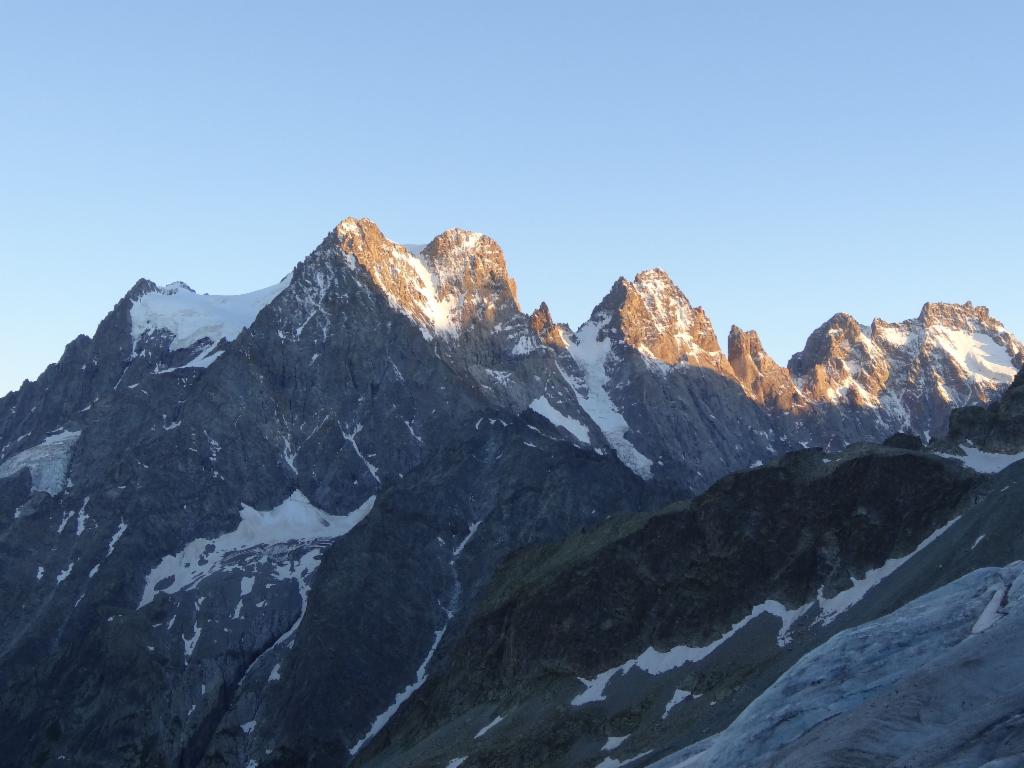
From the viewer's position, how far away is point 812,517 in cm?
14450

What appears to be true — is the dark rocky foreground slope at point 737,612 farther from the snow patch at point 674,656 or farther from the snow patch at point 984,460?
the snow patch at point 984,460

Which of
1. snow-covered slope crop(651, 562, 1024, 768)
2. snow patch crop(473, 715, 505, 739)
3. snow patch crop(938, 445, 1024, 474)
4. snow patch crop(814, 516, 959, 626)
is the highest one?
snow patch crop(938, 445, 1024, 474)

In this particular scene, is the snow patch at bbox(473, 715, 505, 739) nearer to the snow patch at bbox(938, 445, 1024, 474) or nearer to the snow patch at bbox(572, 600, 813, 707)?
the snow patch at bbox(572, 600, 813, 707)

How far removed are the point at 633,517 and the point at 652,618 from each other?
92.9 ft

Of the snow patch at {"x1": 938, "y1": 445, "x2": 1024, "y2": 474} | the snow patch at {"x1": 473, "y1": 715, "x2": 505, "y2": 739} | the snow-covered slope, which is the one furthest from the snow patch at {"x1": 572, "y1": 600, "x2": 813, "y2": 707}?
the snow-covered slope

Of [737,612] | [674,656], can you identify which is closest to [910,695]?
[674,656]

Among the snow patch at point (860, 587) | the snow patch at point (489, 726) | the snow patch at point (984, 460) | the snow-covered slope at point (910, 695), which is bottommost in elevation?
the snow patch at point (860, 587)

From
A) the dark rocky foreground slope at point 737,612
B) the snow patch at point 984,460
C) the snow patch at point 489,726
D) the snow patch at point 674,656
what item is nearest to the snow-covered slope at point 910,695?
the dark rocky foreground slope at point 737,612

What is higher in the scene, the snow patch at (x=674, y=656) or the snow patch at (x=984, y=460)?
the snow patch at (x=984, y=460)

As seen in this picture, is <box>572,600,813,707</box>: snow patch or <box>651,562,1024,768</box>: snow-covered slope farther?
<box>572,600,813,707</box>: snow patch

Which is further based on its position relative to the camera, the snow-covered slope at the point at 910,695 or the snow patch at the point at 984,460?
the snow patch at the point at 984,460

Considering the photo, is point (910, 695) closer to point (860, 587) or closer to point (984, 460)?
point (860, 587)

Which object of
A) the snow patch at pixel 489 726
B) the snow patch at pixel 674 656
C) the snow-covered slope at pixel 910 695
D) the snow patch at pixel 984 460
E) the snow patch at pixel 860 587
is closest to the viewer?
the snow-covered slope at pixel 910 695

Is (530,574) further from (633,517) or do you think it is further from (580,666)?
(580,666)
